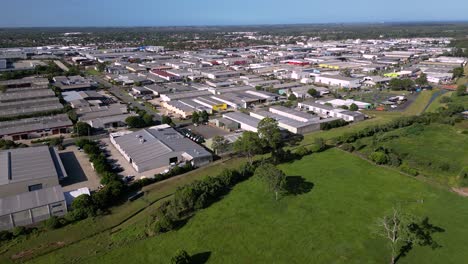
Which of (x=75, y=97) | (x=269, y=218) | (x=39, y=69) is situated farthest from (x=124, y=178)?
(x=39, y=69)

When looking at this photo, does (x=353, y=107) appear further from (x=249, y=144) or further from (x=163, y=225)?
(x=163, y=225)

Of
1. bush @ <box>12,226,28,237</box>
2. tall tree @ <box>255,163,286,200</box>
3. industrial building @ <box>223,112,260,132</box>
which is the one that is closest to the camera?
bush @ <box>12,226,28,237</box>

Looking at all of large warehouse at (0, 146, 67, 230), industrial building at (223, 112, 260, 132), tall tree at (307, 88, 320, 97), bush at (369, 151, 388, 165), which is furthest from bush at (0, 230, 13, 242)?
tall tree at (307, 88, 320, 97)

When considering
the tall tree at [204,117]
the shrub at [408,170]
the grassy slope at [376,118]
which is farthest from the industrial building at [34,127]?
the shrub at [408,170]

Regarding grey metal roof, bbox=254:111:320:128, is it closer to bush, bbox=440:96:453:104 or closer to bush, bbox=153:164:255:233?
bush, bbox=153:164:255:233

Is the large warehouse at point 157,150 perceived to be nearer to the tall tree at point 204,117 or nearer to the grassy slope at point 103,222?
the grassy slope at point 103,222

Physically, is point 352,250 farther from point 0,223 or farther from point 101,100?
point 101,100

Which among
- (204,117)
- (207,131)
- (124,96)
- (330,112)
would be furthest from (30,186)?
(330,112)
